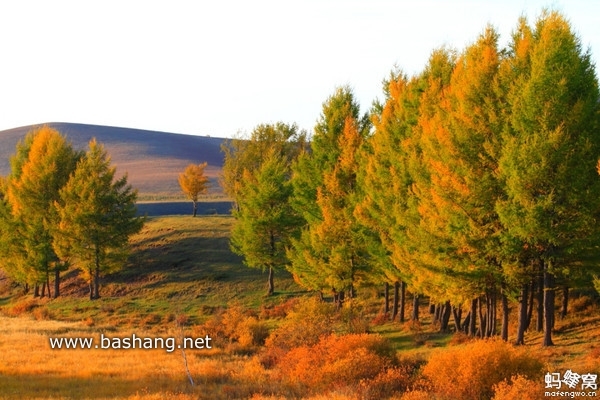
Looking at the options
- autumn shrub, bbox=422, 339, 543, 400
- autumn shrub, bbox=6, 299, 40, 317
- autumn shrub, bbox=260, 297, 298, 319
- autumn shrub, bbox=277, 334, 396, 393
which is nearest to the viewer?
autumn shrub, bbox=422, 339, 543, 400

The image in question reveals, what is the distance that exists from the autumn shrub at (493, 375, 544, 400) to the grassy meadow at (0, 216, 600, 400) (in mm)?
33

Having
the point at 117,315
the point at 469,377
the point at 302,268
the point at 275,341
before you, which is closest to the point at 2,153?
the point at 117,315

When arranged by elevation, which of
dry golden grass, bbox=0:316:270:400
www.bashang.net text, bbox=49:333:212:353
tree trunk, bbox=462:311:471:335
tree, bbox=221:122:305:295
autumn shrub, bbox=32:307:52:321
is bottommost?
autumn shrub, bbox=32:307:52:321

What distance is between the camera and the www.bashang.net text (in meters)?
29.2

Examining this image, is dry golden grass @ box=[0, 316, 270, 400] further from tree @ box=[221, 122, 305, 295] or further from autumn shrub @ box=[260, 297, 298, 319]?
tree @ box=[221, 122, 305, 295]

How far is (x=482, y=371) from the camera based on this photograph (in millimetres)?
16266

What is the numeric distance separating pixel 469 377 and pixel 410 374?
391 centimetres

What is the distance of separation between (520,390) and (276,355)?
12085 millimetres

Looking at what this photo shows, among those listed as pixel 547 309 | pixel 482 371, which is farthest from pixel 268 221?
pixel 482 371

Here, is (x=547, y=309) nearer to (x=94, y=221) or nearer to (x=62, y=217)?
(x=94, y=221)

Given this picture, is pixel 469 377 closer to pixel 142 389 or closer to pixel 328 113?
pixel 142 389

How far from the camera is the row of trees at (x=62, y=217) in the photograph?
2016 inches

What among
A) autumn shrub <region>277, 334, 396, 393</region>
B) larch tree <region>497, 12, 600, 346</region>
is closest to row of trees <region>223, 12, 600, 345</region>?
larch tree <region>497, 12, 600, 346</region>

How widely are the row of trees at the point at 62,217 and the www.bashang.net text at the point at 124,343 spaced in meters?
21.4
